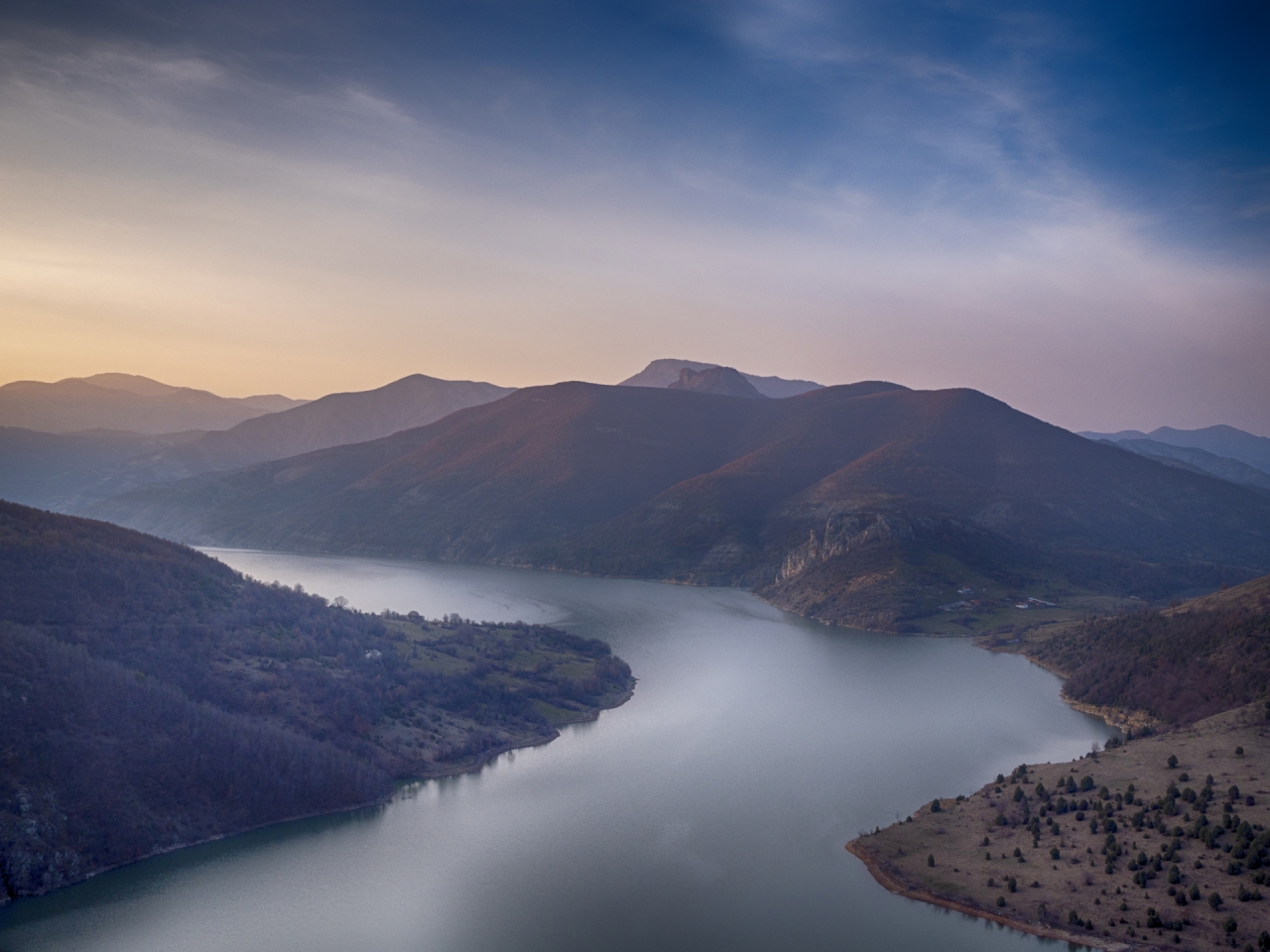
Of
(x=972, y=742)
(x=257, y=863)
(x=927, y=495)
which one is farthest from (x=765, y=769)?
(x=927, y=495)

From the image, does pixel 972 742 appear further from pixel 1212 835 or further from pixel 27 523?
pixel 27 523

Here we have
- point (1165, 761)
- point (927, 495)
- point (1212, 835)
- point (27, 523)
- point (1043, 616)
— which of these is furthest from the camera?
point (927, 495)

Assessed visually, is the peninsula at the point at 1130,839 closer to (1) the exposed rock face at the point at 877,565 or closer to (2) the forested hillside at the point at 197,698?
(2) the forested hillside at the point at 197,698

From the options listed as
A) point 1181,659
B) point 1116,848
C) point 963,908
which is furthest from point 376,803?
point 1181,659

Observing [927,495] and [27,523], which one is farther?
[927,495]

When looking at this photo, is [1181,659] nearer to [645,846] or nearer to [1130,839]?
[1130,839]

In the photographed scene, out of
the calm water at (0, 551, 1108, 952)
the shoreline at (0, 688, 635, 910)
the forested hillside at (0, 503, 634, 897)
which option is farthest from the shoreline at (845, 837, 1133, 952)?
the forested hillside at (0, 503, 634, 897)
